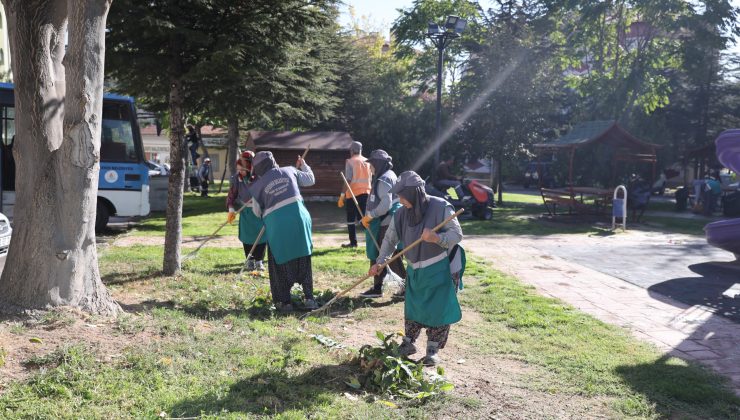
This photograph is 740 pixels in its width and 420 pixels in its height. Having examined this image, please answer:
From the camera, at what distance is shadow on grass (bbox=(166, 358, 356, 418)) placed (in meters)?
4.18

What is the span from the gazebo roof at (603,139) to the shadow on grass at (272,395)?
49.0 feet

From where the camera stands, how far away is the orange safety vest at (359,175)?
11.0 m

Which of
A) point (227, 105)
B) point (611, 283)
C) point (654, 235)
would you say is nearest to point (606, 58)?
point (654, 235)

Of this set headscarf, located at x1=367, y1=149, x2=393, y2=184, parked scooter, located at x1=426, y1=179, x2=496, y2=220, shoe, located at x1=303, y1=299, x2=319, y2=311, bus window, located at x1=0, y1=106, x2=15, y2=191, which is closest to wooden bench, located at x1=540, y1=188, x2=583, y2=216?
parked scooter, located at x1=426, y1=179, x2=496, y2=220

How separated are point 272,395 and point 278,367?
0.52 meters

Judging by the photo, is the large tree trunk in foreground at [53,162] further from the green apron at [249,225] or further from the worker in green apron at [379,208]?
the green apron at [249,225]

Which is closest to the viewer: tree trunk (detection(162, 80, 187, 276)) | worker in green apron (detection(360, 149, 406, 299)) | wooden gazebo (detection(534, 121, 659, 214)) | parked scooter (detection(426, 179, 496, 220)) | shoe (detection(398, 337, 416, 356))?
shoe (detection(398, 337, 416, 356))

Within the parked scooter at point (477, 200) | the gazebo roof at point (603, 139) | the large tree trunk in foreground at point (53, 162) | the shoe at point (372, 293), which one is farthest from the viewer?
the gazebo roof at point (603, 139)

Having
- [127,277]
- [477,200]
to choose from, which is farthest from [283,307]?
[477,200]

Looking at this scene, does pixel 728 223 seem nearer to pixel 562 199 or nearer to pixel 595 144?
pixel 562 199

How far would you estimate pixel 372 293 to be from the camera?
782cm

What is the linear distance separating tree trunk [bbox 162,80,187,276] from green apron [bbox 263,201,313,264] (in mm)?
2172

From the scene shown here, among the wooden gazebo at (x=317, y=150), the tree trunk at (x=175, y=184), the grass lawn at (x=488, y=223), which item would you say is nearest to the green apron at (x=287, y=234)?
the tree trunk at (x=175, y=184)

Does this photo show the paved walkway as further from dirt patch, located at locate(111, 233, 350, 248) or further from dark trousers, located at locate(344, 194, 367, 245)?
dirt patch, located at locate(111, 233, 350, 248)
